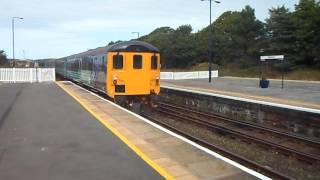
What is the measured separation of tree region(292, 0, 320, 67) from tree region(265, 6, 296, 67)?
46.6 inches

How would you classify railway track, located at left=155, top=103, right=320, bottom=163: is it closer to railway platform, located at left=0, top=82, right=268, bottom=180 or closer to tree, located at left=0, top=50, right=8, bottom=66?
railway platform, located at left=0, top=82, right=268, bottom=180

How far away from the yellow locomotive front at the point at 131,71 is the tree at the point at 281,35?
4034cm

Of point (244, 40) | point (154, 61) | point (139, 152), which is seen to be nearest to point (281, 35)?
point (244, 40)

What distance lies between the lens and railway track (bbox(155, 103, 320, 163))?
1377cm

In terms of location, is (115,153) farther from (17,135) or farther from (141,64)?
(141,64)

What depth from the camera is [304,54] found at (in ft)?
193

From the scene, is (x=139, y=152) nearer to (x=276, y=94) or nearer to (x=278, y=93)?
(x=276, y=94)

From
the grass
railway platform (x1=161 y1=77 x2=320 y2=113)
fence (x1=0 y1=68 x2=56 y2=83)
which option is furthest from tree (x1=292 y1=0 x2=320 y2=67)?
fence (x1=0 y1=68 x2=56 y2=83)

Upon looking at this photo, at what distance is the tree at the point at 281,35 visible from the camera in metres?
61.1

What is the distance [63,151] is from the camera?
10.2 meters

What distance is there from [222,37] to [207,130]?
66443mm

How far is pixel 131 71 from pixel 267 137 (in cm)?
702

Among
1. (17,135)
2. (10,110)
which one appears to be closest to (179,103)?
(10,110)

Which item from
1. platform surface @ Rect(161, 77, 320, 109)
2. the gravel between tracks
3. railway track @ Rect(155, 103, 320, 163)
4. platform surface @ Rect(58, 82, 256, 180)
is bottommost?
the gravel between tracks
